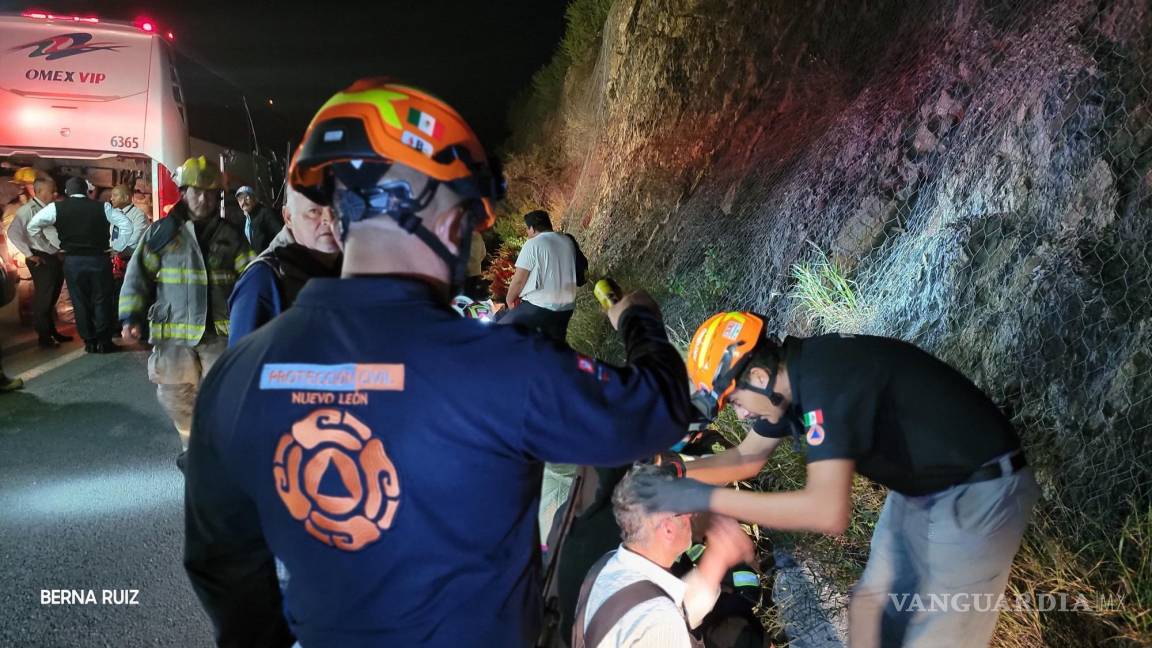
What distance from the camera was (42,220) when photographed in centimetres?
903

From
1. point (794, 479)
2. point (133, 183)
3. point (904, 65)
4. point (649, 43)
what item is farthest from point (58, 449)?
point (649, 43)

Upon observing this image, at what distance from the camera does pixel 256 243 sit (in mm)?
8211

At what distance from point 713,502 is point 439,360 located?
1.40 metres

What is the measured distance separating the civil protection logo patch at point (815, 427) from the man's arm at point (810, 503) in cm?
7

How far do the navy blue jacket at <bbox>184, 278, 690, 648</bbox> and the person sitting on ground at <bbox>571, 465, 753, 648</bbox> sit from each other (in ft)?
3.05

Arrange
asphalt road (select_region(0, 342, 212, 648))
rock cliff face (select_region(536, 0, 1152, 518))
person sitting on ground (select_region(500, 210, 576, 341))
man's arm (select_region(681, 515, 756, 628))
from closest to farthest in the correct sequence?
man's arm (select_region(681, 515, 756, 628)), asphalt road (select_region(0, 342, 212, 648)), rock cliff face (select_region(536, 0, 1152, 518)), person sitting on ground (select_region(500, 210, 576, 341))

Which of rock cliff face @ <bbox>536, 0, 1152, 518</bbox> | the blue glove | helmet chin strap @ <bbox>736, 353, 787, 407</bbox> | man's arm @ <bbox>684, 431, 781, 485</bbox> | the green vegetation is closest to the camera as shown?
the blue glove

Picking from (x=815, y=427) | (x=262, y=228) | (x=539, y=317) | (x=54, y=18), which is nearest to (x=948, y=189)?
(x=539, y=317)

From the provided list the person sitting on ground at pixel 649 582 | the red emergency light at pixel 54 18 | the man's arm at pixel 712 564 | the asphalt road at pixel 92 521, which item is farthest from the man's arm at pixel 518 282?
the red emergency light at pixel 54 18

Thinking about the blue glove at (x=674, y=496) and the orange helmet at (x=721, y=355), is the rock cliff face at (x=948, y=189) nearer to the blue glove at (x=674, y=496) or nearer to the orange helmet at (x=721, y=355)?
the orange helmet at (x=721, y=355)

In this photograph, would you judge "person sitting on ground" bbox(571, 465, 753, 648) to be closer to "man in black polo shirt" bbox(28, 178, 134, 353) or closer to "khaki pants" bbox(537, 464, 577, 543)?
"khaki pants" bbox(537, 464, 577, 543)

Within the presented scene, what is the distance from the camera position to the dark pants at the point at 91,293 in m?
8.95

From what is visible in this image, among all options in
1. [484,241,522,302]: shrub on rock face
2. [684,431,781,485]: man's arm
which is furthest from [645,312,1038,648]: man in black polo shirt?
[484,241,522,302]: shrub on rock face

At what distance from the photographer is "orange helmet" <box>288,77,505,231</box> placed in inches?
52.2
